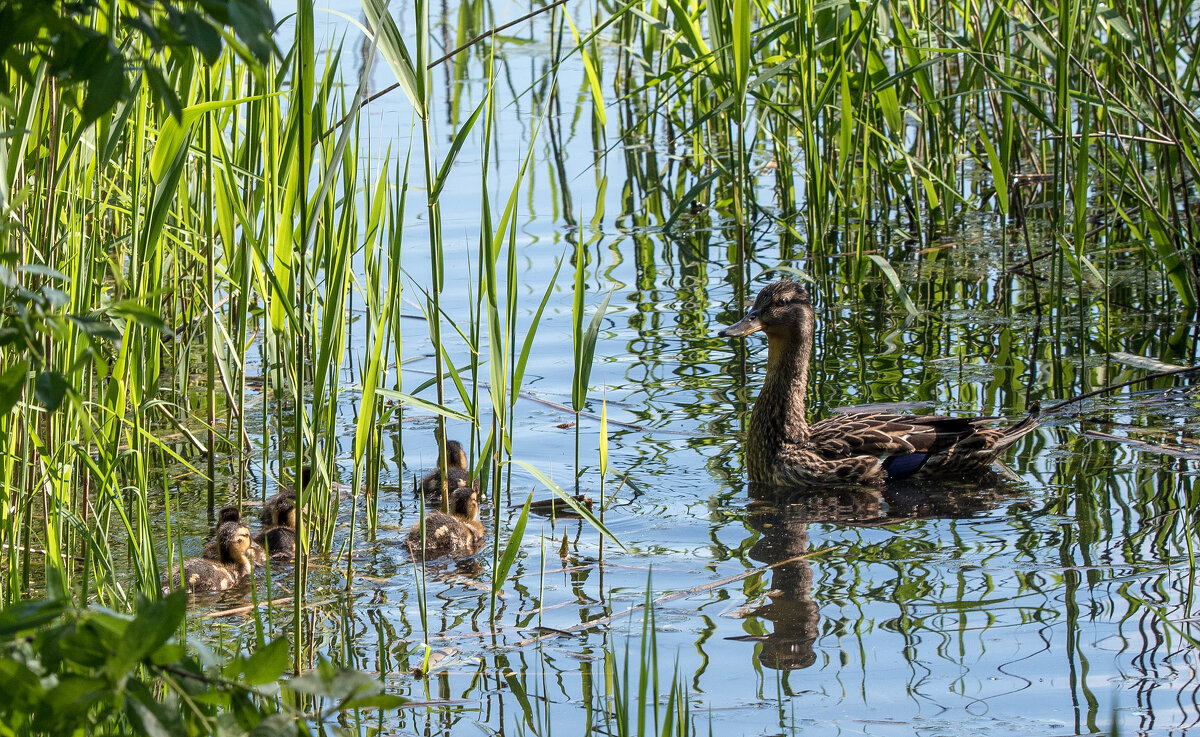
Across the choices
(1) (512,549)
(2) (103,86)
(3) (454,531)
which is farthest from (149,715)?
(3) (454,531)

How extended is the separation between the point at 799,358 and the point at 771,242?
239 centimetres

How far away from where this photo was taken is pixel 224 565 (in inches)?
156

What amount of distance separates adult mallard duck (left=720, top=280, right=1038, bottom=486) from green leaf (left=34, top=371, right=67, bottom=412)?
3.60 metres

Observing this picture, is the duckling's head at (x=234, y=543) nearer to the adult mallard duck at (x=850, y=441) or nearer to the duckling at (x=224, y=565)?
the duckling at (x=224, y=565)

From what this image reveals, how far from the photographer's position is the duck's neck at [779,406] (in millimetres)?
4934

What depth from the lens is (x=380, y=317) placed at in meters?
3.67

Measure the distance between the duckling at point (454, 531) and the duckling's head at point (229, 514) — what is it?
52cm

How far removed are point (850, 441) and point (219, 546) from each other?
2177mm

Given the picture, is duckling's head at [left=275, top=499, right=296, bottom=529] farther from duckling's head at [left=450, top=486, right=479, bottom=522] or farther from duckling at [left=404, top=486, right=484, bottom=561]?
duckling's head at [left=450, top=486, right=479, bottom=522]

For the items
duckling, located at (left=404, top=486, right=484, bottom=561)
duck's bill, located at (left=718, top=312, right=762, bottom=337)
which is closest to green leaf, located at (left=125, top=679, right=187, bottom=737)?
duckling, located at (left=404, top=486, right=484, bottom=561)

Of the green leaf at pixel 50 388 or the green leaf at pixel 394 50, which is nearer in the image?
the green leaf at pixel 50 388

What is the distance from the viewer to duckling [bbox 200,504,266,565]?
4.00 m

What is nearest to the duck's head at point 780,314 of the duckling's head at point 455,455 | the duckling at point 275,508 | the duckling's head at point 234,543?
the duckling's head at point 455,455

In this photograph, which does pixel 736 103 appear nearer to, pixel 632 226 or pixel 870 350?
pixel 870 350
